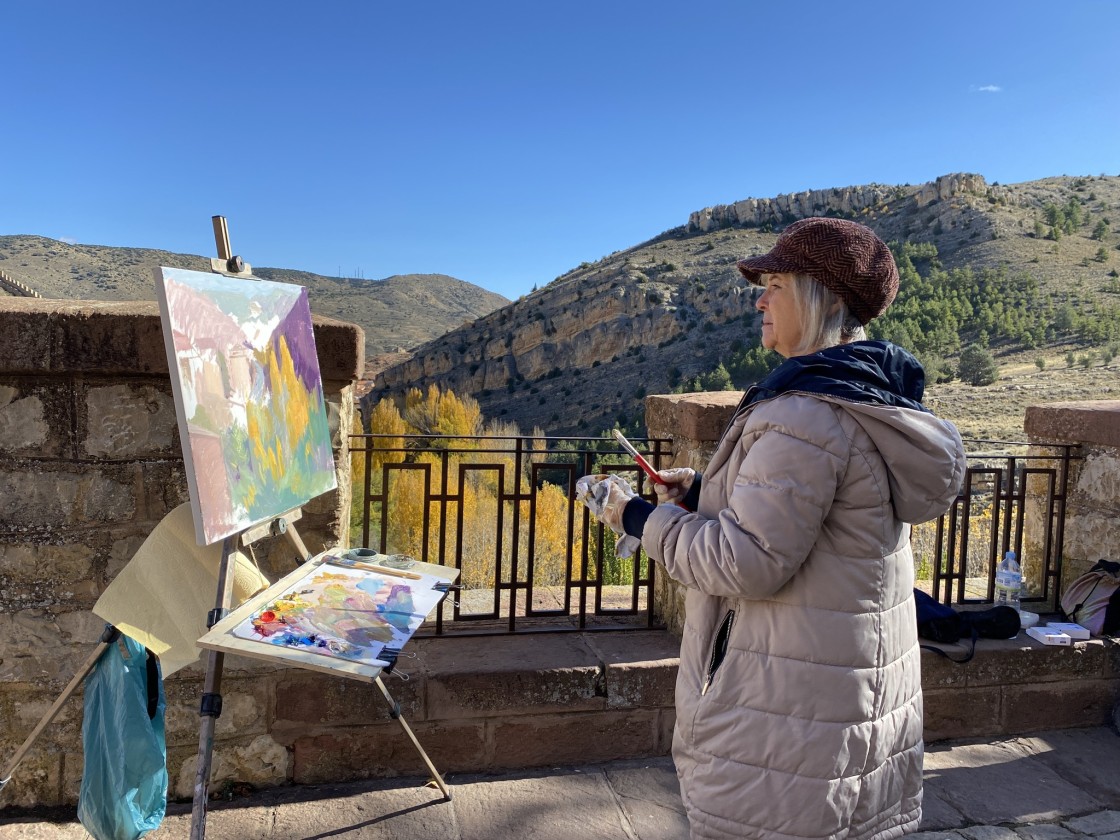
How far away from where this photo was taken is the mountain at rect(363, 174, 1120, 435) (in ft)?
131

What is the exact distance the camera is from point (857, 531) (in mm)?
1513

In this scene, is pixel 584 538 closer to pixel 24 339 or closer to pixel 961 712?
pixel 961 712

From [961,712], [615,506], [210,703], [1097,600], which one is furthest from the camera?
[1097,600]

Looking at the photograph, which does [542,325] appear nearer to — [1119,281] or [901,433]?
[1119,281]

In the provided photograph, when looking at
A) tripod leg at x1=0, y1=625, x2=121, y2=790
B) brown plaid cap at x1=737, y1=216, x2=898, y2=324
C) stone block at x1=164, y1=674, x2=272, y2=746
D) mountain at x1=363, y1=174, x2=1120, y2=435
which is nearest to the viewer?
brown plaid cap at x1=737, y1=216, x2=898, y2=324

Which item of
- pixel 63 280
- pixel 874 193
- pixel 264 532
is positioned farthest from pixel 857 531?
pixel 874 193

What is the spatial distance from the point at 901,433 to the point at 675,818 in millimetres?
1909

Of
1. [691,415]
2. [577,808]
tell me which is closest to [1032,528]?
[691,415]

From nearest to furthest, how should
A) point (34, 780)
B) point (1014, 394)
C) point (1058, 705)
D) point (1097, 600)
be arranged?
point (34, 780), point (1058, 705), point (1097, 600), point (1014, 394)

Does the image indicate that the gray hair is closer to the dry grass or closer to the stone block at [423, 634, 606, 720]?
the stone block at [423, 634, 606, 720]

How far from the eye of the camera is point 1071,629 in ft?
11.9

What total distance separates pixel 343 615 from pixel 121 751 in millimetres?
748

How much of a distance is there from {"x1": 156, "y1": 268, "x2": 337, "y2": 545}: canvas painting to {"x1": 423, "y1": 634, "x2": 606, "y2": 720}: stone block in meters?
0.91

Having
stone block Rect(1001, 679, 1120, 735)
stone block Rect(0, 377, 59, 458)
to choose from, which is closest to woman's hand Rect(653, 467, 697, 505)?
stone block Rect(0, 377, 59, 458)
